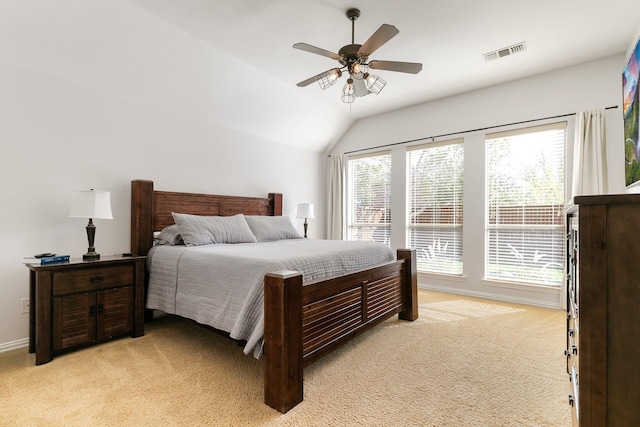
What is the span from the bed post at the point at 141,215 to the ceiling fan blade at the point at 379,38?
8.18 ft

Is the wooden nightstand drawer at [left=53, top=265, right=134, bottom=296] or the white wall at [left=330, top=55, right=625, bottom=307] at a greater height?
the white wall at [left=330, top=55, right=625, bottom=307]

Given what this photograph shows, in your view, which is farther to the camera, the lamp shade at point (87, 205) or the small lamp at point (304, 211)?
the small lamp at point (304, 211)

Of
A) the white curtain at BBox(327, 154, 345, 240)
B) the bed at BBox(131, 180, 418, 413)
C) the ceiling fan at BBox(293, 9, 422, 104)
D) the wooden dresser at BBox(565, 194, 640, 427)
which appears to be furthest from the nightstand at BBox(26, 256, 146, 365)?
the white curtain at BBox(327, 154, 345, 240)

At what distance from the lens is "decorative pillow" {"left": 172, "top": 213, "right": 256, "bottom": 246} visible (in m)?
3.02

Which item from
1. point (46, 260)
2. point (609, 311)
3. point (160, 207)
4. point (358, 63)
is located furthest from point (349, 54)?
point (46, 260)

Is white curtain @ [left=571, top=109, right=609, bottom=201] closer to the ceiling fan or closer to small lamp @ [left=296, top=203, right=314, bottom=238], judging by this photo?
the ceiling fan

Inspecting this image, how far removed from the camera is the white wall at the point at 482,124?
3326mm

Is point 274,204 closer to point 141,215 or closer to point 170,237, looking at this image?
point 170,237

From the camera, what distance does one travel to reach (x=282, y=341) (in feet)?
5.45

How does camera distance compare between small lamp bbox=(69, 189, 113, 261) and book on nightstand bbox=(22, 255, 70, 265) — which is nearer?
book on nightstand bbox=(22, 255, 70, 265)

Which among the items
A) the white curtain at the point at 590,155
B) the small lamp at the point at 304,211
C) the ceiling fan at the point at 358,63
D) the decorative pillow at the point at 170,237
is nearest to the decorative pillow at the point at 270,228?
the small lamp at the point at 304,211

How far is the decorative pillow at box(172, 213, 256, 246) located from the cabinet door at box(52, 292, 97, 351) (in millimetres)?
903

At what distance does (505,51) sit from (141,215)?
165 inches

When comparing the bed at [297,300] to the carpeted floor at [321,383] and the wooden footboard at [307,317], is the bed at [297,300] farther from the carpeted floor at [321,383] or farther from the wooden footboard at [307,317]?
the carpeted floor at [321,383]
